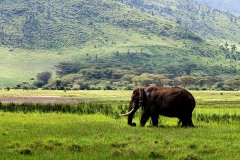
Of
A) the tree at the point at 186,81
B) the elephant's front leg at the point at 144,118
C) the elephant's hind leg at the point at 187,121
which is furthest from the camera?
the tree at the point at 186,81

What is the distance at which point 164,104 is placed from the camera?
33312 mm

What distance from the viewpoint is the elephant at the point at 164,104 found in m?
33.1

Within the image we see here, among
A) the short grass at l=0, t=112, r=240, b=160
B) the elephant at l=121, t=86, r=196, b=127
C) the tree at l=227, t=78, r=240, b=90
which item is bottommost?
the tree at l=227, t=78, r=240, b=90

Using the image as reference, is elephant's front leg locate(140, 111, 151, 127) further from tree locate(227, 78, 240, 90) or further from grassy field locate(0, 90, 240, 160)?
tree locate(227, 78, 240, 90)

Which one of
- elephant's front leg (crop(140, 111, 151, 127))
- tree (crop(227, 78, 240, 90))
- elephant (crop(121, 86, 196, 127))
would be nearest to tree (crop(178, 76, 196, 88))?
tree (crop(227, 78, 240, 90))

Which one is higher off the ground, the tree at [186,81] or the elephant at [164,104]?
the elephant at [164,104]

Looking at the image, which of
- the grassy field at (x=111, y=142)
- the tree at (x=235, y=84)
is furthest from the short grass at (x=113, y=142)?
the tree at (x=235, y=84)

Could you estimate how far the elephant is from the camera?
3309cm

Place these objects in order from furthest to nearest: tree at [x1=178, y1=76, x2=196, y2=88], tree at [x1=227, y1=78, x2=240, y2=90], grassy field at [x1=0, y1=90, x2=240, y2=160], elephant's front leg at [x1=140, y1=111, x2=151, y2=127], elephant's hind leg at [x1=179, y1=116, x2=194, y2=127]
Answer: tree at [x1=178, y1=76, x2=196, y2=88], tree at [x1=227, y1=78, x2=240, y2=90], elephant's front leg at [x1=140, y1=111, x2=151, y2=127], elephant's hind leg at [x1=179, y1=116, x2=194, y2=127], grassy field at [x1=0, y1=90, x2=240, y2=160]

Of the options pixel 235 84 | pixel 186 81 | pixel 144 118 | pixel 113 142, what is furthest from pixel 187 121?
pixel 235 84

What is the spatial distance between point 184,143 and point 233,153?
3.26m

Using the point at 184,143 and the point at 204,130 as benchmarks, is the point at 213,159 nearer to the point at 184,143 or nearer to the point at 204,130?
the point at 184,143

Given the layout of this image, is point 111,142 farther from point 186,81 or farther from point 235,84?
point 235,84

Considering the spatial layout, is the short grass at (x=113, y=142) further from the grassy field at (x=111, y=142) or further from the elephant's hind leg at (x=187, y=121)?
the elephant's hind leg at (x=187, y=121)
